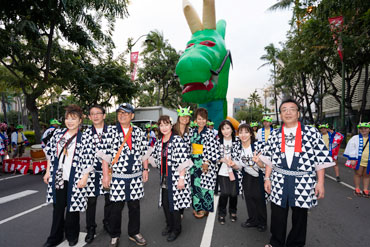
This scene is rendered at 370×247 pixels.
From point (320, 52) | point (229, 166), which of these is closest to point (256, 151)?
point (229, 166)

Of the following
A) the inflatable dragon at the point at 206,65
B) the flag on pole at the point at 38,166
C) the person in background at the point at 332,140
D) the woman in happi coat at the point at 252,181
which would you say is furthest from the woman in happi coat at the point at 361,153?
the flag on pole at the point at 38,166

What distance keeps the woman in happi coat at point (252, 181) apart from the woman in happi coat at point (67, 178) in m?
2.21

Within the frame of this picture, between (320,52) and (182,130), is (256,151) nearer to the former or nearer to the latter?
(182,130)

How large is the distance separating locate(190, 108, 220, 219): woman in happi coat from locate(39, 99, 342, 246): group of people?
16 millimetres

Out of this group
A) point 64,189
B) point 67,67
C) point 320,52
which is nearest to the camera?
point 64,189

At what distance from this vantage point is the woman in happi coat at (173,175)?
3084mm

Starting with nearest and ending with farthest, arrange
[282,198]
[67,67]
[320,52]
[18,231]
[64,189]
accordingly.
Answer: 1. [282,198]
2. [64,189]
3. [18,231]
4. [67,67]
5. [320,52]

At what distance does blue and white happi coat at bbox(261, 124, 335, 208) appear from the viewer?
8.28ft

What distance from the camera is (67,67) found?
397 inches

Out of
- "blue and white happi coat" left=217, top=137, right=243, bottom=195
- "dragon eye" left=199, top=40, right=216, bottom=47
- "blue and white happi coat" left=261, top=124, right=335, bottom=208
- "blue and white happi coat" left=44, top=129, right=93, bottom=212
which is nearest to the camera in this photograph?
"blue and white happi coat" left=261, top=124, right=335, bottom=208

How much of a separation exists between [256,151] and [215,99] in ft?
15.0

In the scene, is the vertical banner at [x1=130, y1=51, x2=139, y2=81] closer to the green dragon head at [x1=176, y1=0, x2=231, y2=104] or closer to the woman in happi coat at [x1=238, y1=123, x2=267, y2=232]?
the green dragon head at [x1=176, y1=0, x2=231, y2=104]

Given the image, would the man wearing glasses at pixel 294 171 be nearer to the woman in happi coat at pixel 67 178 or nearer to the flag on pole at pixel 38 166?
the woman in happi coat at pixel 67 178

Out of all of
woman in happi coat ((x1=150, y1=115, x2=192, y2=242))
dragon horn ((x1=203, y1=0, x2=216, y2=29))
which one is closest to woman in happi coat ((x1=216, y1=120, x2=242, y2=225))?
woman in happi coat ((x1=150, y1=115, x2=192, y2=242))
